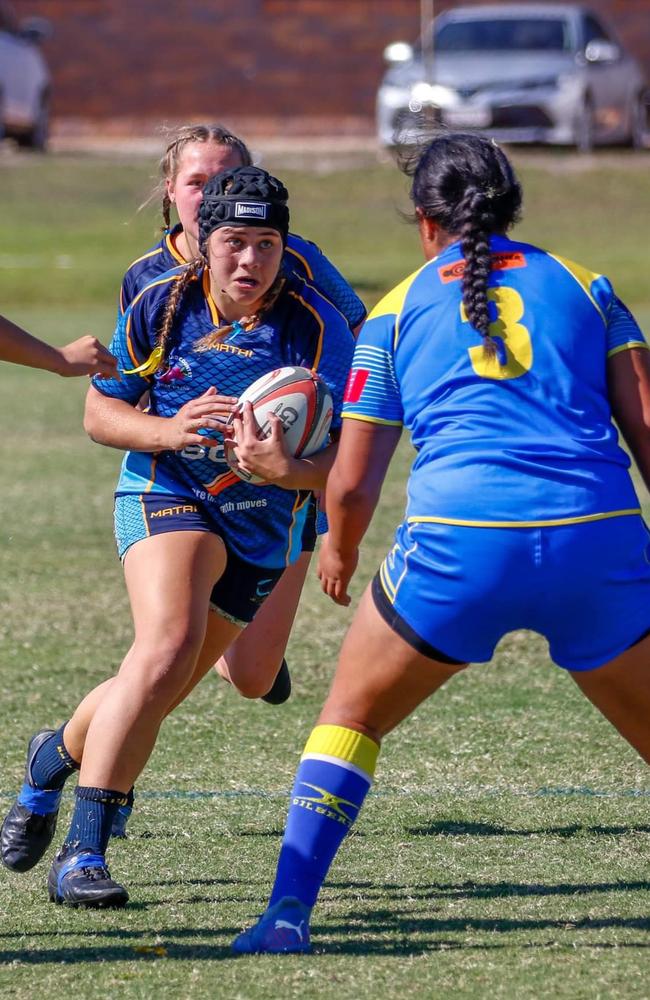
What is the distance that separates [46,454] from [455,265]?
8815mm

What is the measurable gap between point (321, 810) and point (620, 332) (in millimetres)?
1206

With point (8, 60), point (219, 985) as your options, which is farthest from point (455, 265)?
point (8, 60)

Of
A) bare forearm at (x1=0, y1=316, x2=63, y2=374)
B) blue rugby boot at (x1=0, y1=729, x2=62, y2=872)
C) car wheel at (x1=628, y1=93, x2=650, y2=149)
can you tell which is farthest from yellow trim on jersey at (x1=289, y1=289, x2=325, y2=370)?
car wheel at (x1=628, y1=93, x2=650, y2=149)

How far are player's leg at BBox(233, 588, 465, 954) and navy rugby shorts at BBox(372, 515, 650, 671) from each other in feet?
0.29

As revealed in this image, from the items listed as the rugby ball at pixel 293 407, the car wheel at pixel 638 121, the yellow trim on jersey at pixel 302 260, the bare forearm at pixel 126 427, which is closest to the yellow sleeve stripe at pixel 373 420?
the rugby ball at pixel 293 407

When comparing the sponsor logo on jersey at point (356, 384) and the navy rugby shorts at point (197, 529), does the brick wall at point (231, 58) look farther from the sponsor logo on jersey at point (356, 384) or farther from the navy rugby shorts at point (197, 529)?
the sponsor logo on jersey at point (356, 384)

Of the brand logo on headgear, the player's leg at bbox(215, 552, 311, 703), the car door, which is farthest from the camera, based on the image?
the car door

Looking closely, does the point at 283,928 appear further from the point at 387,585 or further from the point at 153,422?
the point at 153,422

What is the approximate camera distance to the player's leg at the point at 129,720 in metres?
4.16

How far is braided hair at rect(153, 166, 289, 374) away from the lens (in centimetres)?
427

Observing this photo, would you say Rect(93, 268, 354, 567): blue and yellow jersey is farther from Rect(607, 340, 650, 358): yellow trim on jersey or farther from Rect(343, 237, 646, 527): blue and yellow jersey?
Rect(607, 340, 650, 358): yellow trim on jersey

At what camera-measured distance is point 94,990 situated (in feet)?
11.9

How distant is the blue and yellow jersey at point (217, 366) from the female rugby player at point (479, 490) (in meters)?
0.81

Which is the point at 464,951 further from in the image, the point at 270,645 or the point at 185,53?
the point at 185,53
